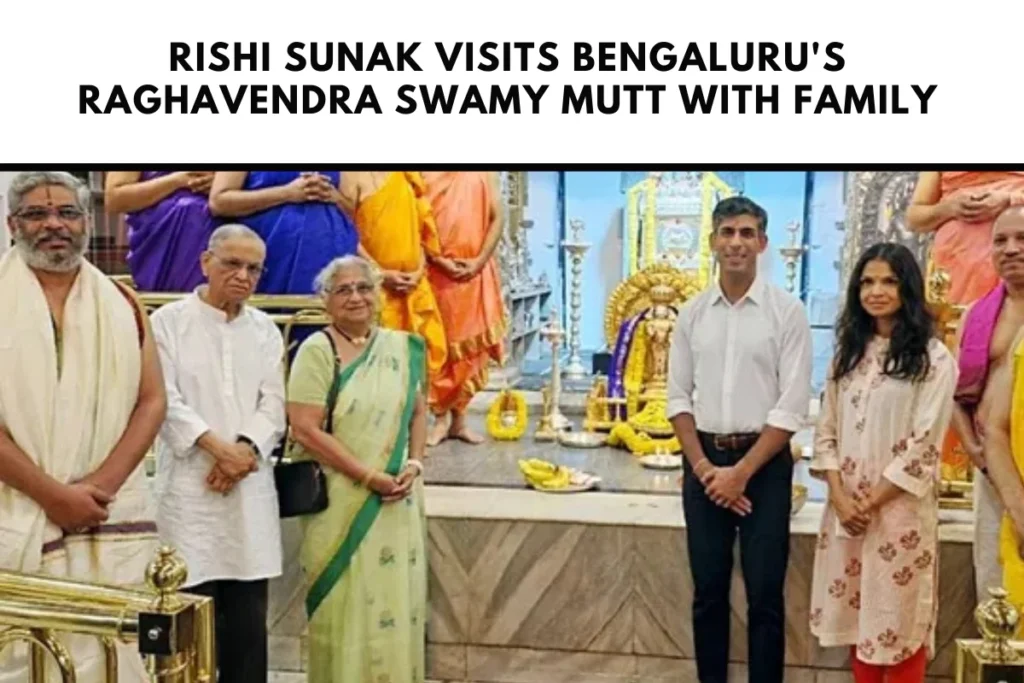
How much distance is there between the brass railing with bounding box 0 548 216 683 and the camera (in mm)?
1328

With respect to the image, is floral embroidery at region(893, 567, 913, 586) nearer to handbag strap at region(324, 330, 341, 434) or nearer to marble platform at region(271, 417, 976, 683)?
marble platform at region(271, 417, 976, 683)

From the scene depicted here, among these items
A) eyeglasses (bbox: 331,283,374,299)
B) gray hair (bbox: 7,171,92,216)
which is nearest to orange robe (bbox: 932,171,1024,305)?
eyeglasses (bbox: 331,283,374,299)

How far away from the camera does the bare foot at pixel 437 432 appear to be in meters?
3.03

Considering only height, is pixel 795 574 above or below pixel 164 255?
below

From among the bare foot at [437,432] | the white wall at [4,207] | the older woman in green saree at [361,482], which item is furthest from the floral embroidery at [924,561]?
the white wall at [4,207]

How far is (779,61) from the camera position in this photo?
2.44m

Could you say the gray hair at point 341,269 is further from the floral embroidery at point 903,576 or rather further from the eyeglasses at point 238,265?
the floral embroidery at point 903,576

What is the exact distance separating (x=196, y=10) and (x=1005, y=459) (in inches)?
77.1

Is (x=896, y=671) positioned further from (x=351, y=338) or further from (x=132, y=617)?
(x=132, y=617)

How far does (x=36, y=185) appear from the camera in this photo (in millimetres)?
2334

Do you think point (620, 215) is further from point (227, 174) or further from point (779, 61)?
point (227, 174)

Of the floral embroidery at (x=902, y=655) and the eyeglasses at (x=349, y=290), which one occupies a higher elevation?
the eyeglasses at (x=349, y=290)

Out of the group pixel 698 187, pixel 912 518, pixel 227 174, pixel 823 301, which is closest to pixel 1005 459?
pixel 912 518

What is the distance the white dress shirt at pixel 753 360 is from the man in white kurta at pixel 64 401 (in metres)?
1.21
